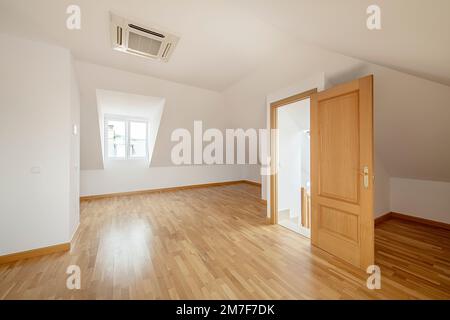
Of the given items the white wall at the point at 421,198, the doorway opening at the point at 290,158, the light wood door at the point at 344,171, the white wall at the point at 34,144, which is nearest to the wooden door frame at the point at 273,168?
the doorway opening at the point at 290,158

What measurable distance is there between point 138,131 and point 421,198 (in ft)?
23.4

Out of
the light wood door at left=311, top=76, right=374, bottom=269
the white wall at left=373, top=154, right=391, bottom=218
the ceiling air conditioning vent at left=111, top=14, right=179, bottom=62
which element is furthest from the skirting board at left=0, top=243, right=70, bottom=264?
the white wall at left=373, top=154, right=391, bottom=218

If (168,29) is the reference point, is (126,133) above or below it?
below

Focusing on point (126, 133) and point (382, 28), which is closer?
→ point (382, 28)

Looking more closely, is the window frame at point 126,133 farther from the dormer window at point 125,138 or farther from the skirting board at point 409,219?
the skirting board at point 409,219

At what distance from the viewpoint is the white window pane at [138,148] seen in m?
5.78

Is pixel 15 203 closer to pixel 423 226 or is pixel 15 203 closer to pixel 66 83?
pixel 66 83

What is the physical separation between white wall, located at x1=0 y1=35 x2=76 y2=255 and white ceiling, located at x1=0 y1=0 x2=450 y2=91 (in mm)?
289

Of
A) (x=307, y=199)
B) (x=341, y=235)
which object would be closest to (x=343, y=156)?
(x=341, y=235)

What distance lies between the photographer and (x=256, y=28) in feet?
6.90

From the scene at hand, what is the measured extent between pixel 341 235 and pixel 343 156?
0.95 m

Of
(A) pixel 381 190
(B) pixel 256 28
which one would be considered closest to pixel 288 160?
(A) pixel 381 190

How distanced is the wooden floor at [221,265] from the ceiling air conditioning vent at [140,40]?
2.78 m

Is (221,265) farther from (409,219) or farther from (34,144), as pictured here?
(409,219)
